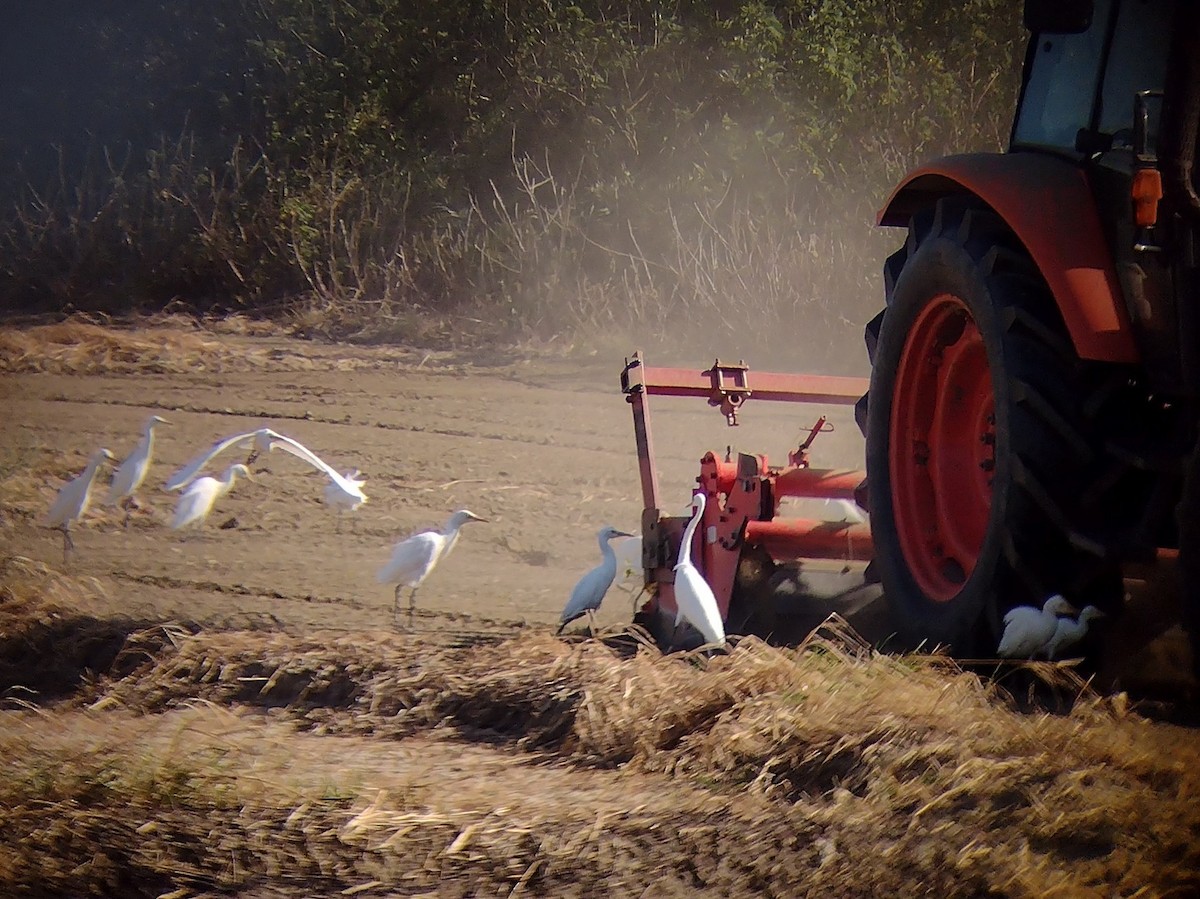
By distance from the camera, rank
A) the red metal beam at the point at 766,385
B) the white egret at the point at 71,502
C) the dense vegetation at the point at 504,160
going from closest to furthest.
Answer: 1. the red metal beam at the point at 766,385
2. the white egret at the point at 71,502
3. the dense vegetation at the point at 504,160

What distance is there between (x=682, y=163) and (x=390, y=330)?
156 inches

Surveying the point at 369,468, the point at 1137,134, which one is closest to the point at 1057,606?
the point at 1137,134

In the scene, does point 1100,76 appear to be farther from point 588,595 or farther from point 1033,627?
point 588,595

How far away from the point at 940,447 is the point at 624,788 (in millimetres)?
1598

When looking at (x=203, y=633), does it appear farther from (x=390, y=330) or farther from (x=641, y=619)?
(x=390, y=330)

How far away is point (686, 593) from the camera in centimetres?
437

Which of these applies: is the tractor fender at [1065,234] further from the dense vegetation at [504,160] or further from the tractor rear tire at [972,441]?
the dense vegetation at [504,160]

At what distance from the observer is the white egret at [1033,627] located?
3291 millimetres

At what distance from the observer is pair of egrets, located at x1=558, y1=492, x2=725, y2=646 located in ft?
14.1

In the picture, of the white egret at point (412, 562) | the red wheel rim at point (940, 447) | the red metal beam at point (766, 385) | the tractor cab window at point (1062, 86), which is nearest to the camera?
the tractor cab window at point (1062, 86)

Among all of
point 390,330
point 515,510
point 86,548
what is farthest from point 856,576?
point 390,330

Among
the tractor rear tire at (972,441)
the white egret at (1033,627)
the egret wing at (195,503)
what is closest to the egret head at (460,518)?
the egret wing at (195,503)

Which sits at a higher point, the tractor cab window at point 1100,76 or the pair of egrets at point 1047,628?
the tractor cab window at point 1100,76

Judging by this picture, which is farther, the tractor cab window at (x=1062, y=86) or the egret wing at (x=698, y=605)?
the egret wing at (x=698, y=605)
